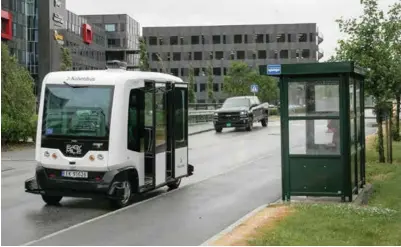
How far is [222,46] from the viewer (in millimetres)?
122312

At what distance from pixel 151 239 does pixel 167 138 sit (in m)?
4.67

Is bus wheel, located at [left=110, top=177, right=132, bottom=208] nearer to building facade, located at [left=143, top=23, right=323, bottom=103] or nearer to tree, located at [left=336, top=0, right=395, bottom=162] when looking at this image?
tree, located at [left=336, top=0, right=395, bottom=162]

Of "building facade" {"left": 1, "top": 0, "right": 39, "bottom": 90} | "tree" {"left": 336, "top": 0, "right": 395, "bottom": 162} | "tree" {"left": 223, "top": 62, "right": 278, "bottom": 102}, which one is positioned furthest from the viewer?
"tree" {"left": 223, "top": 62, "right": 278, "bottom": 102}

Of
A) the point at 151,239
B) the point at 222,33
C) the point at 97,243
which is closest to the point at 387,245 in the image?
the point at 151,239

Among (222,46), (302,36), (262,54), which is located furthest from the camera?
(222,46)

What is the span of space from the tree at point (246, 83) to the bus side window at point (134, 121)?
6390 centimetres

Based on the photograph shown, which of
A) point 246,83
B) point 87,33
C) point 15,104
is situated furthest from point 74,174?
point 87,33

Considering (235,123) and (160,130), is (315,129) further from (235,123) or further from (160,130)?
(235,123)

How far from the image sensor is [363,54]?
691 inches

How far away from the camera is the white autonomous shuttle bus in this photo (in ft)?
37.4

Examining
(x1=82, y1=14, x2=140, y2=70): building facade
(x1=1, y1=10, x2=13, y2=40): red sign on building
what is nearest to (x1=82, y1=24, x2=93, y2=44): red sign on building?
(x1=82, y1=14, x2=140, y2=70): building facade

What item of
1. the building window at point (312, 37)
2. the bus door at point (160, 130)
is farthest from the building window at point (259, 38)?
the bus door at point (160, 130)

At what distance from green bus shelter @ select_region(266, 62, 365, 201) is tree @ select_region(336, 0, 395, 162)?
6386 mm

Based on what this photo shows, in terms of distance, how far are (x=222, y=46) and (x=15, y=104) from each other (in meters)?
95.9
